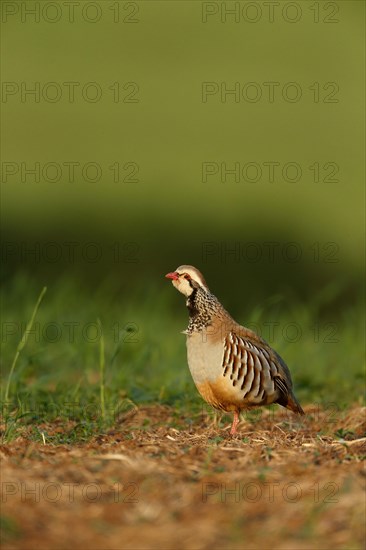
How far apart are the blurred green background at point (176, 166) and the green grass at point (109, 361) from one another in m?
0.07

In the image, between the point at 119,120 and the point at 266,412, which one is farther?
the point at 119,120

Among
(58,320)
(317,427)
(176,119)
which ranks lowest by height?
(317,427)

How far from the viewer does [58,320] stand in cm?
930

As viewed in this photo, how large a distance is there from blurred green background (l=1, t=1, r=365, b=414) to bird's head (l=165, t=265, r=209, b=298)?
172 cm

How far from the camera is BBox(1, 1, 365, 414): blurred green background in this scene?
47.1 feet

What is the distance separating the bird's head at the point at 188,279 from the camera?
6.81m

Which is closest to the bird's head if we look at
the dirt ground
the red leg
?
the red leg

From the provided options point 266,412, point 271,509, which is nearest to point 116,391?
point 266,412

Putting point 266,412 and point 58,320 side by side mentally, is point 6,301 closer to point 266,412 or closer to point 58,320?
point 58,320

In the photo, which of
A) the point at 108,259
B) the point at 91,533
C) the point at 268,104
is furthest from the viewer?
the point at 268,104

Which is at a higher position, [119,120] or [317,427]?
[119,120]

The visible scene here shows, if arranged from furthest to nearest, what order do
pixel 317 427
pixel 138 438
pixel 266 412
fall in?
pixel 266 412 < pixel 317 427 < pixel 138 438

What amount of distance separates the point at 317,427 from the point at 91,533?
10.3 ft

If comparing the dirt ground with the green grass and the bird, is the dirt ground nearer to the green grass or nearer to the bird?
the bird
